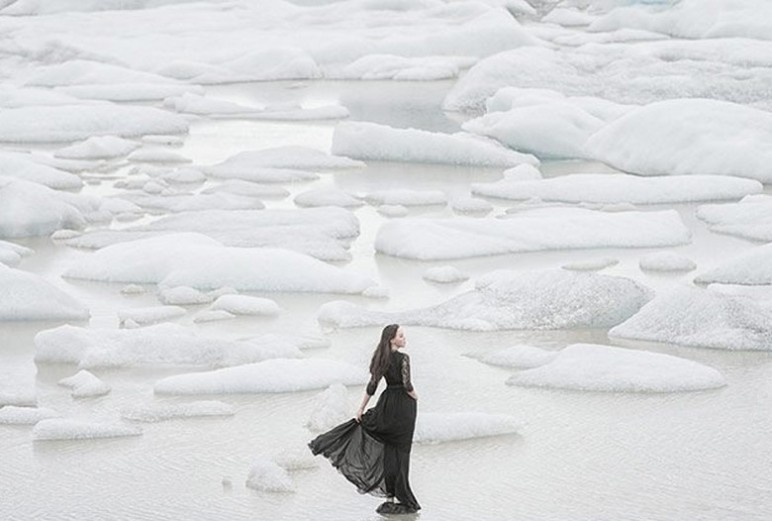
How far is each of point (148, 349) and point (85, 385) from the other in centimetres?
51

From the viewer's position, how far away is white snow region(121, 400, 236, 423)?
6414mm

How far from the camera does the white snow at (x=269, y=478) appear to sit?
5.55 metres

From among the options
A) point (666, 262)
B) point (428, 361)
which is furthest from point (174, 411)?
point (666, 262)

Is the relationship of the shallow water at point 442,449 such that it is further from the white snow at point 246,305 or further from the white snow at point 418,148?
the white snow at point 418,148

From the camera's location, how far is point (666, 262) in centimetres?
889

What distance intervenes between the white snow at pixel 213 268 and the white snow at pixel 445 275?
0.43 m

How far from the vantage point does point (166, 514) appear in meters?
5.35

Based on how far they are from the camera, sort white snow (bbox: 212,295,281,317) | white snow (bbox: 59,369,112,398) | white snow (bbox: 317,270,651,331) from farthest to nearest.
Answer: white snow (bbox: 212,295,281,317) → white snow (bbox: 317,270,651,331) → white snow (bbox: 59,369,112,398)

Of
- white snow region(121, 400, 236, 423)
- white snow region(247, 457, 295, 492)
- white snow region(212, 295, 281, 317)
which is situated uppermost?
white snow region(247, 457, 295, 492)

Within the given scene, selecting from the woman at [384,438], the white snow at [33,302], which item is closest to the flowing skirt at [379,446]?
the woman at [384,438]

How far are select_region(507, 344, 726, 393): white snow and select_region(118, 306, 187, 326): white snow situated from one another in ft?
6.37

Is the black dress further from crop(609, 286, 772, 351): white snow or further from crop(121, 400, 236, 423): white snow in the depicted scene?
crop(609, 286, 772, 351): white snow

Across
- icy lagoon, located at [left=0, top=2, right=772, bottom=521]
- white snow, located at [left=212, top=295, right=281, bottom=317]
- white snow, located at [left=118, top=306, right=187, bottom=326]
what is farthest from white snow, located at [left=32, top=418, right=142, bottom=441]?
white snow, located at [left=212, top=295, right=281, bottom=317]

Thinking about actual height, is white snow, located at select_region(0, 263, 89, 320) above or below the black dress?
below
